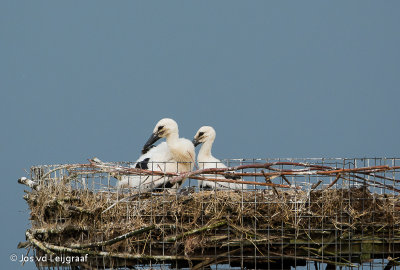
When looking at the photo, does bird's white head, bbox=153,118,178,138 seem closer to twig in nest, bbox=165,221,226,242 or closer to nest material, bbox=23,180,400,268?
nest material, bbox=23,180,400,268

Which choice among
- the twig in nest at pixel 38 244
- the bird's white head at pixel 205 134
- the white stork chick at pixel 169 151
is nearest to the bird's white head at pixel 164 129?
the white stork chick at pixel 169 151

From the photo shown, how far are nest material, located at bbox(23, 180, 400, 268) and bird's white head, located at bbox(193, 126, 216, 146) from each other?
100 inches

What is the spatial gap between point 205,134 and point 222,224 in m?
2.82

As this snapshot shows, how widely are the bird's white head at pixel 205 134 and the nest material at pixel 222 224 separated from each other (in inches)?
100

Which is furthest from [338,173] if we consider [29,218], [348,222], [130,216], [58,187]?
[29,218]

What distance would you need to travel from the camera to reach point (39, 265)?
6879mm

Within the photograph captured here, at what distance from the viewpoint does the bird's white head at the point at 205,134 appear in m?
9.12

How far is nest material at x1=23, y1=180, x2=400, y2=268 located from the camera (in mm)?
6457

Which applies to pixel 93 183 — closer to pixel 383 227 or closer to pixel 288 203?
pixel 288 203

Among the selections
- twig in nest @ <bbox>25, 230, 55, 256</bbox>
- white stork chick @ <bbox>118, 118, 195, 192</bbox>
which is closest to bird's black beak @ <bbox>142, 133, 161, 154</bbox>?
white stork chick @ <bbox>118, 118, 195, 192</bbox>

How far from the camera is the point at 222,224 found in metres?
6.45

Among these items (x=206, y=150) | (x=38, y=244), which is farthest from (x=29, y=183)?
(x=206, y=150)

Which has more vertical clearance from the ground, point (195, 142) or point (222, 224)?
point (195, 142)

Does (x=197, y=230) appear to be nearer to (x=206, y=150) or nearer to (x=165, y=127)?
(x=165, y=127)
